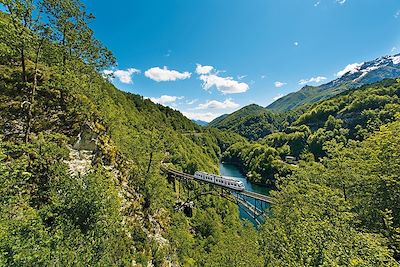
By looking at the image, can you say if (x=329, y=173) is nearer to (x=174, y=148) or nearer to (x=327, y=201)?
(x=327, y=201)

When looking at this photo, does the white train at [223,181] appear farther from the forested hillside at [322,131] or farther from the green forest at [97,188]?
the forested hillside at [322,131]

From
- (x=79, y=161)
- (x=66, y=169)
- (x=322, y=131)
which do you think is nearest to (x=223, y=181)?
(x=79, y=161)

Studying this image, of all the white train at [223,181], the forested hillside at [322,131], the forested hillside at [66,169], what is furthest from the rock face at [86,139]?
the forested hillside at [322,131]

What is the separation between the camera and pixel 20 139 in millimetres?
14109

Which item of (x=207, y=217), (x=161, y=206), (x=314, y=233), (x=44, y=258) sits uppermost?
(x=44, y=258)

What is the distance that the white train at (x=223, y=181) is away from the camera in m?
46.4

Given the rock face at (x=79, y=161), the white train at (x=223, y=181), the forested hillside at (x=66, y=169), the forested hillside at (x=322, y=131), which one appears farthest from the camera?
the forested hillside at (x=322, y=131)

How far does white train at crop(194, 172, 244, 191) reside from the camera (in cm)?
4644

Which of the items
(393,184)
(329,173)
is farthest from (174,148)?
(393,184)

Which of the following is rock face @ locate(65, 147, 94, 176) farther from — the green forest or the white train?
the white train

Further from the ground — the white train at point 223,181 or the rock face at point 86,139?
the rock face at point 86,139

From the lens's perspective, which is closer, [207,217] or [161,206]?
[161,206]

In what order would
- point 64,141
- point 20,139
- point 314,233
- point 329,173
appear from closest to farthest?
1. point 314,233
2. point 20,139
3. point 64,141
4. point 329,173

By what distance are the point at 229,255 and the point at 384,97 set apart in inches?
4229
